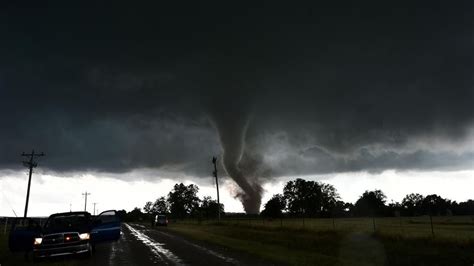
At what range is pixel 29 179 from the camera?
59719 millimetres

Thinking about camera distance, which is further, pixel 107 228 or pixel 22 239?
pixel 107 228

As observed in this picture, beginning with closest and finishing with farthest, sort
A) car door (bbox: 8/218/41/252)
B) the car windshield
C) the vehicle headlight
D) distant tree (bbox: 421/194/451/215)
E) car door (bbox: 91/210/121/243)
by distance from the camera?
the vehicle headlight < the car windshield < car door (bbox: 8/218/41/252) < car door (bbox: 91/210/121/243) < distant tree (bbox: 421/194/451/215)

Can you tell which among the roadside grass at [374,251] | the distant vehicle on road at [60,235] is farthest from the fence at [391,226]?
the distant vehicle on road at [60,235]

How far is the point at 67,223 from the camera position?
18781mm

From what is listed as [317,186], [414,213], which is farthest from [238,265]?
[317,186]

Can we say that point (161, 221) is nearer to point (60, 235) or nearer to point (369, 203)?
point (60, 235)

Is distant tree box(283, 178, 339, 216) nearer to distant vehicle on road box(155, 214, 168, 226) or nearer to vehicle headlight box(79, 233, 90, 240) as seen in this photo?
distant vehicle on road box(155, 214, 168, 226)

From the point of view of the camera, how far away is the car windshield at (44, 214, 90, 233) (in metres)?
17.5

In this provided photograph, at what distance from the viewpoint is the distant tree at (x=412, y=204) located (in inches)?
6304

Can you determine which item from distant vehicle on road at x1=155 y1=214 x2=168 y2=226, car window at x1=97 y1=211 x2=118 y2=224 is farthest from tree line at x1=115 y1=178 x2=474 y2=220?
car window at x1=97 y1=211 x2=118 y2=224

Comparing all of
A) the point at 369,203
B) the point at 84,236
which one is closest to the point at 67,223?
the point at 84,236

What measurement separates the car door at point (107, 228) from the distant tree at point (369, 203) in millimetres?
145456

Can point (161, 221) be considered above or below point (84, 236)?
above

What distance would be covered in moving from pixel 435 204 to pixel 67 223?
173 meters
